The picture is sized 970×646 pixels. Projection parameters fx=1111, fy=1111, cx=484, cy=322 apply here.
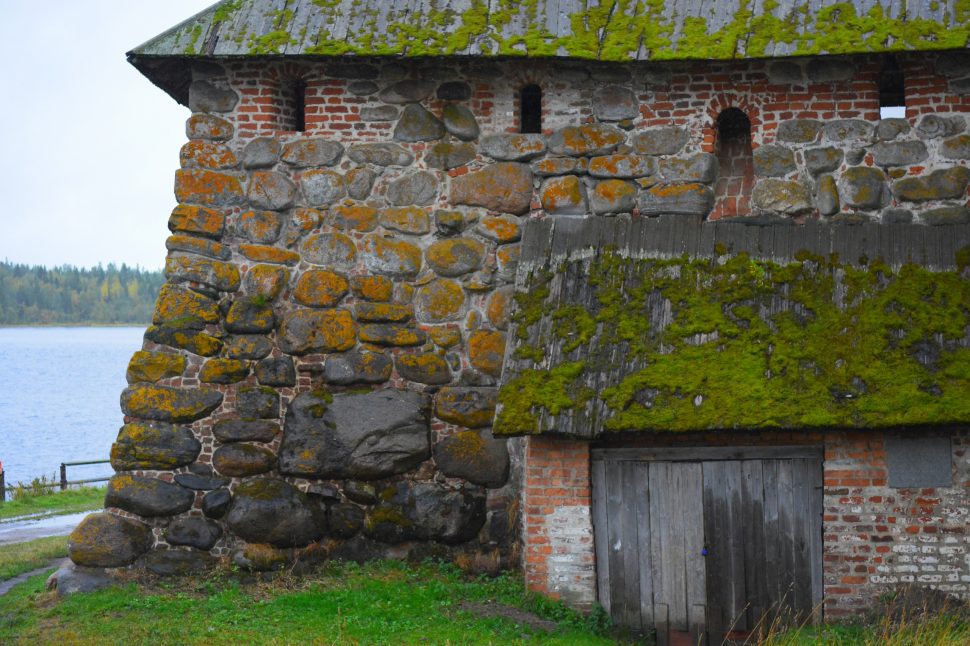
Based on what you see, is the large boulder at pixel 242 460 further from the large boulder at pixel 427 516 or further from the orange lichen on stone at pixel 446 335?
the orange lichen on stone at pixel 446 335

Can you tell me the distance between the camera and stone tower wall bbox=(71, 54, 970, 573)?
408 inches

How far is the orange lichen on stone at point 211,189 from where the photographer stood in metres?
10.9

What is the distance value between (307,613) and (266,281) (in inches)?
129

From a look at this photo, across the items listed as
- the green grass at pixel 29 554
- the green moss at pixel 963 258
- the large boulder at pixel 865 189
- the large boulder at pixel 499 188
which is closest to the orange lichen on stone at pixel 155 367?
the green grass at pixel 29 554

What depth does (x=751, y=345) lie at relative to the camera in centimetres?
921

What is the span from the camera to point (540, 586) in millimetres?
9250

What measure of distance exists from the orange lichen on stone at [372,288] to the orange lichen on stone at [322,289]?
0.10 meters

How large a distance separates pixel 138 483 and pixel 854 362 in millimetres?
6538

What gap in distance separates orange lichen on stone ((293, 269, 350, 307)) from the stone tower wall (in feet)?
0.07

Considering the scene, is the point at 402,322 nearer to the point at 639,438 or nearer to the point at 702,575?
the point at 639,438

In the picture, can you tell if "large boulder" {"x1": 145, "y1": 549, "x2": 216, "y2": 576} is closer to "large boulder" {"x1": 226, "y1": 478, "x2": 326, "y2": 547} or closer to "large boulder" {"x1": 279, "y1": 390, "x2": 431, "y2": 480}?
"large boulder" {"x1": 226, "y1": 478, "x2": 326, "y2": 547}

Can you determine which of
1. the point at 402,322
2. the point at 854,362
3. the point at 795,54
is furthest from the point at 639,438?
the point at 795,54

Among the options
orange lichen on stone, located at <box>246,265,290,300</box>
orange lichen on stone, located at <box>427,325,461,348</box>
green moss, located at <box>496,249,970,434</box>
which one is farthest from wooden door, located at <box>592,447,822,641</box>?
orange lichen on stone, located at <box>246,265,290,300</box>

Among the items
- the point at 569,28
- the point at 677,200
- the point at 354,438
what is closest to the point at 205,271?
the point at 354,438
